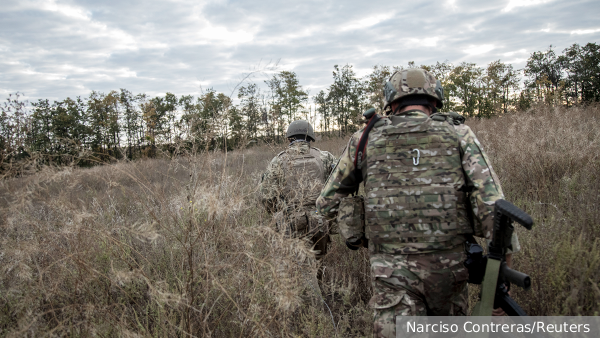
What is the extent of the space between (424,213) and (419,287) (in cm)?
42

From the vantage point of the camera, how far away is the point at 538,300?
185 cm

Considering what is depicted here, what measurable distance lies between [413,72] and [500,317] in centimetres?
150

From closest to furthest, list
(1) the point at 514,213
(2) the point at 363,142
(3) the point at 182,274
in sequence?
(1) the point at 514,213 < (2) the point at 363,142 < (3) the point at 182,274

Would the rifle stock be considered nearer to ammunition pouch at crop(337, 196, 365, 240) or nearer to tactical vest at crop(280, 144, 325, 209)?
ammunition pouch at crop(337, 196, 365, 240)

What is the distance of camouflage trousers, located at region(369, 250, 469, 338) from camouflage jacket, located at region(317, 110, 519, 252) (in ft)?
0.90

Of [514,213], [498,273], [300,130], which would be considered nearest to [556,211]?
[498,273]

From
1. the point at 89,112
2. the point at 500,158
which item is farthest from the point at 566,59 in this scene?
the point at 89,112

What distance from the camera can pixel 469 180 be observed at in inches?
65.8

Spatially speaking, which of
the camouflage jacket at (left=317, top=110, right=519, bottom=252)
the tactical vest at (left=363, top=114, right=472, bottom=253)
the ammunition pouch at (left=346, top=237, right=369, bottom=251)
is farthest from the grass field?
the tactical vest at (left=363, top=114, right=472, bottom=253)

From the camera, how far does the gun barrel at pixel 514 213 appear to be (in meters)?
1.17

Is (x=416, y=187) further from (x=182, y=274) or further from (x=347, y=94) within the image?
(x=347, y=94)

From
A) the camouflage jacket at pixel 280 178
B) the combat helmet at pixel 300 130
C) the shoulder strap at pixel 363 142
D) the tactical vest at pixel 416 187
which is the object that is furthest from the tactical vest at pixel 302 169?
the tactical vest at pixel 416 187

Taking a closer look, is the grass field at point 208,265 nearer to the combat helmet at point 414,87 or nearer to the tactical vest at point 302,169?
the tactical vest at point 302,169

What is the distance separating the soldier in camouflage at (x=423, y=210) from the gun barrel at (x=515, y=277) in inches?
8.5
